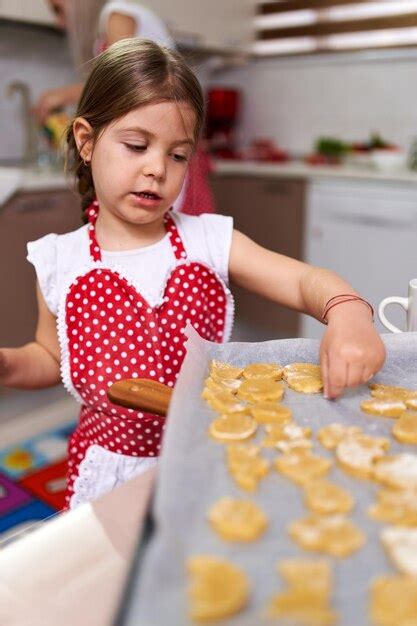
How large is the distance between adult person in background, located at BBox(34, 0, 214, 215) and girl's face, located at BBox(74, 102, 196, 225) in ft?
1.27

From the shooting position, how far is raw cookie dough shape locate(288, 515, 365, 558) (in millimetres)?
371

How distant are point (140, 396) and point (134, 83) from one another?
40 cm

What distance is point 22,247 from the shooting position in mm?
2094

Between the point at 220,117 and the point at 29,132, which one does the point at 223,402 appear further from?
the point at 220,117

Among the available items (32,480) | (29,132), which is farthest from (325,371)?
(29,132)

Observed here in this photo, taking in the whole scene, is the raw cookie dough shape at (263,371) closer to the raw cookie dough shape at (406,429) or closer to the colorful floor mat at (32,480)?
the raw cookie dough shape at (406,429)

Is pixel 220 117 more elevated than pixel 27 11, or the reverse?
pixel 27 11

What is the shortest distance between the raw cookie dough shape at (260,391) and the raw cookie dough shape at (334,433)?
0.06 m

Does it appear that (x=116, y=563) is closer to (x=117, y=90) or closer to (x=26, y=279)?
(x=117, y=90)

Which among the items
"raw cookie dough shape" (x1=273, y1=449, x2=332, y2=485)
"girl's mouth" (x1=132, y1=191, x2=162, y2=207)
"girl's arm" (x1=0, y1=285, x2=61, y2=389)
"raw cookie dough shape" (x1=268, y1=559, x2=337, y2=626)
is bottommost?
"girl's arm" (x1=0, y1=285, x2=61, y2=389)

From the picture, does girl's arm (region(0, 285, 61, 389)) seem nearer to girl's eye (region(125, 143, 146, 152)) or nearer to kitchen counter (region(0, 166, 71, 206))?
girl's eye (region(125, 143, 146, 152))

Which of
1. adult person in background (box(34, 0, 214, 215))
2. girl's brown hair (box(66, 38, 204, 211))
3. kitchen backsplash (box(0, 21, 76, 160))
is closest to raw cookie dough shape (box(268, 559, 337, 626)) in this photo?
girl's brown hair (box(66, 38, 204, 211))

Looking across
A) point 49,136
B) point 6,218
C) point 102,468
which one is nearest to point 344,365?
point 102,468

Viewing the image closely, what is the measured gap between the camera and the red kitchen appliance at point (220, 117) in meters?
3.23
